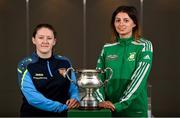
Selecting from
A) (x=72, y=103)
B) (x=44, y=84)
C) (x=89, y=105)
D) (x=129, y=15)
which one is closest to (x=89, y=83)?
(x=89, y=105)

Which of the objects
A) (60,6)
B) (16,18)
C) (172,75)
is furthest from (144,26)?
(16,18)

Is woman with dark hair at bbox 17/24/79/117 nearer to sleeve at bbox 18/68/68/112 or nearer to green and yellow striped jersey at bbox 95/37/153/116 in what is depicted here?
sleeve at bbox 18/68/68/112

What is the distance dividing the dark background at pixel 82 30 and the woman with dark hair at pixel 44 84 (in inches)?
122

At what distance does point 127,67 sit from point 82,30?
10.8 ft

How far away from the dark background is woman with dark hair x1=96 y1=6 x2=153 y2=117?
318cm

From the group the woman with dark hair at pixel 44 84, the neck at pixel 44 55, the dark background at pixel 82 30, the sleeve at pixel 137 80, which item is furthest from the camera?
the dark background at pixel 82 30

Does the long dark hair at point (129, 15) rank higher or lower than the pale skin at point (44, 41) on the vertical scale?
higher

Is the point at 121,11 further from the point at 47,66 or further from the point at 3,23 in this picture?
the point at 3,23

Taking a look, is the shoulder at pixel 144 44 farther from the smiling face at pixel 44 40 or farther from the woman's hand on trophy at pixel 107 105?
the smiling face at pixel 44 40

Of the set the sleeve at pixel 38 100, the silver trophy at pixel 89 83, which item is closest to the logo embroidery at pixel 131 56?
the silver trophy at pixel 89 83

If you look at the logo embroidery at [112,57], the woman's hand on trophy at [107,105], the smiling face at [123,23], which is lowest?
the woman's hand on trophy at [107,105]

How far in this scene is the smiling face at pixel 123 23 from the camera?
227 cm

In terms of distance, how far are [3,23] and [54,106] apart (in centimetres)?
343

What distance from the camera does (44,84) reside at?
2.33m
